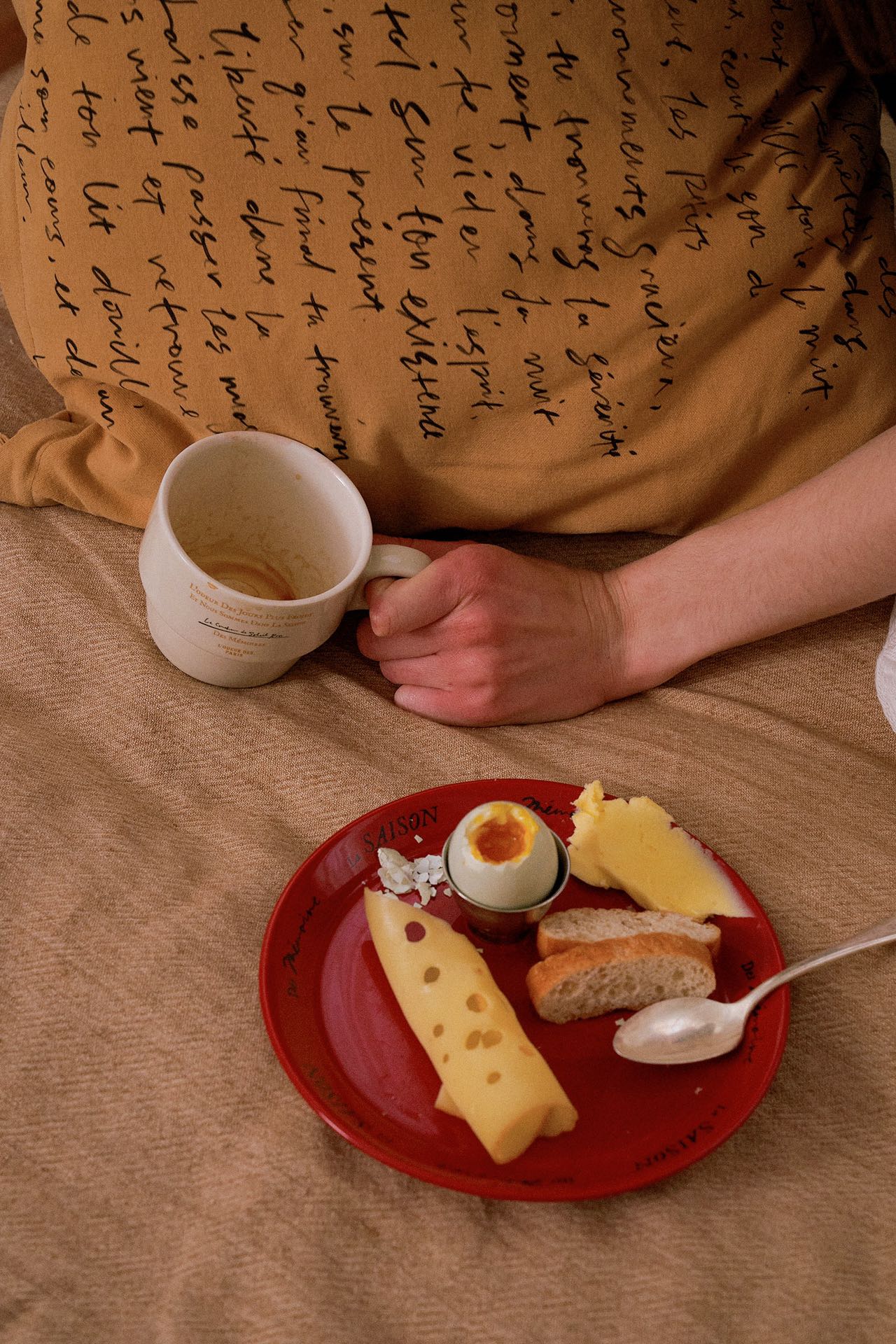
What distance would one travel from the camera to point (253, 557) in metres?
0.80

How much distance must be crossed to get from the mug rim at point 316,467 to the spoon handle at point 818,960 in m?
0.34

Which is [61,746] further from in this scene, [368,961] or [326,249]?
[326,249]

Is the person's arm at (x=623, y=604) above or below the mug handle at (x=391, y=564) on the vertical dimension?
below

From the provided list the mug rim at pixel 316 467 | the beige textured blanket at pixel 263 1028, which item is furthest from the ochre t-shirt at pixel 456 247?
the beige textured blanket at pixel 263 1028

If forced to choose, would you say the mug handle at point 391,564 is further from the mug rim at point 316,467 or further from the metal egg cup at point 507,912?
the metal egg cup at point 507,912

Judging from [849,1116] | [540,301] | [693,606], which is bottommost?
[849,1116]

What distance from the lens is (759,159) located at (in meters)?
0.75

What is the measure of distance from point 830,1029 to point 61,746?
509 millimetres

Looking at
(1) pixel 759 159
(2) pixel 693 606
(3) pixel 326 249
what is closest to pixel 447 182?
(3) pixel 326 249

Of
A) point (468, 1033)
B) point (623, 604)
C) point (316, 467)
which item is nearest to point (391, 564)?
point (316, 467)

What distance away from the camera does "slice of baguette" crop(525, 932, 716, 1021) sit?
1.95 feet

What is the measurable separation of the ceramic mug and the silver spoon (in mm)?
314

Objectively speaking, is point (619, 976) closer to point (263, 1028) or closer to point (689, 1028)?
point (689, 1028)

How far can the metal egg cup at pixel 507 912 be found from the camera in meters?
0.63
